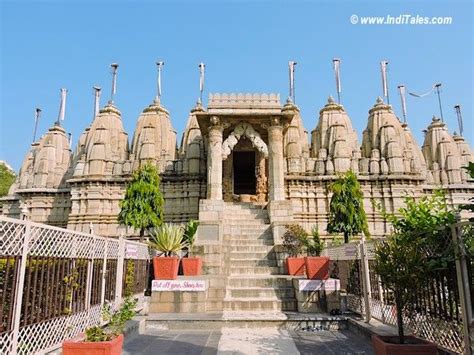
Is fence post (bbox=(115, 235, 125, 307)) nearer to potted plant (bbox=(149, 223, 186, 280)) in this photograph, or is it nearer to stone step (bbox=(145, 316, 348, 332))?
stone step (bbox=(145, 316, 348, 332))

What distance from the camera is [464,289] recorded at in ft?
12.5

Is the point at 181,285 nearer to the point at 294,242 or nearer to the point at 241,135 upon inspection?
the point at 294,242

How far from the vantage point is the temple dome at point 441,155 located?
2559cm

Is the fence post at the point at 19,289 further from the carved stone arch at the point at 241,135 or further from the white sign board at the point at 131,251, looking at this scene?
the carved stone arch at the point at 241,135

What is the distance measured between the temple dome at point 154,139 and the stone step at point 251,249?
12980 mm

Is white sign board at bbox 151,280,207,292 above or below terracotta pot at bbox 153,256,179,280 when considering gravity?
below

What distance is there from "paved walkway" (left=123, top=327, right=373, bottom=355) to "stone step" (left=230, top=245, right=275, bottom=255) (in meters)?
4.06

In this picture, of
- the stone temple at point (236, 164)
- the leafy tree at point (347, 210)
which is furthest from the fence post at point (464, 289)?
the stone temple at point (236, 164)

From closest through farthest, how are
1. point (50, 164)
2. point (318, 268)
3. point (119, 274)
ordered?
point (119, 274)
point (318, 268)
point (50, 164)

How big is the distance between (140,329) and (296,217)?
52.0 ft

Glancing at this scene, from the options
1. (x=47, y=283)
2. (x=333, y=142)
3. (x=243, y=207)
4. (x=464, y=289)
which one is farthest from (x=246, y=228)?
(x=333, y=142)

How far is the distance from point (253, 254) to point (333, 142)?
15.6m

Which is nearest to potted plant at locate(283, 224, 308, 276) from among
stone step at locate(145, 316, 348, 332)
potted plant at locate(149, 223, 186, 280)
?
stone step at locate(145, 316, 348, 332)

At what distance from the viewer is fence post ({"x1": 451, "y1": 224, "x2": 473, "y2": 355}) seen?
12.3 ft
